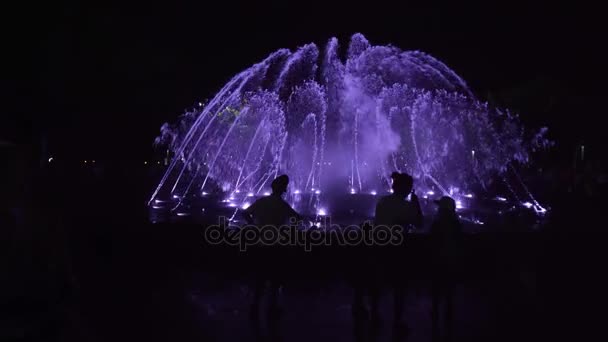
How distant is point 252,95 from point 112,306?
75.9 feet

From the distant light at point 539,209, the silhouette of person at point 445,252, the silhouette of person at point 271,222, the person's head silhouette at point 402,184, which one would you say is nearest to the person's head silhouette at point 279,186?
the silhouette of person at point 271,222

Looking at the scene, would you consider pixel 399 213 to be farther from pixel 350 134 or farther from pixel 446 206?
pixel 350 134

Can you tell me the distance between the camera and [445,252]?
6809 mm

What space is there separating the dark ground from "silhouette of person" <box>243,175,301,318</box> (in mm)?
165

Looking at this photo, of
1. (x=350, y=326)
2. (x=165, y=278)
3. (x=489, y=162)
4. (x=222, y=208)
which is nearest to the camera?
(x=350, y=326)

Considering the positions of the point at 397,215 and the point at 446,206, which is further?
the point at 446,206

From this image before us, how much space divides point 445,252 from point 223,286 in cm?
321

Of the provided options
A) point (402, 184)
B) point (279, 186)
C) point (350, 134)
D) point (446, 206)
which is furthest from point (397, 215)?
point (350, 134)

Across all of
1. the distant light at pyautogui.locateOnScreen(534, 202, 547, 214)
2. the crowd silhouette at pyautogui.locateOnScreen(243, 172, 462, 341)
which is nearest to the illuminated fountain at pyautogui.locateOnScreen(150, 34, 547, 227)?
Answer: the distant light at pyautogui.locateOnScreen(534, 202, 547, 214)

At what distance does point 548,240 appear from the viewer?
388 inches

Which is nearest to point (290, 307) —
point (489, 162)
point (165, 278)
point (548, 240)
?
point (165, 278)

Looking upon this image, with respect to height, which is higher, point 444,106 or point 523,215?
point 444,106

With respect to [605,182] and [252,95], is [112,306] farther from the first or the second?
[252,95]

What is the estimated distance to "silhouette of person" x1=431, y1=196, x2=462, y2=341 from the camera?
6.80m
